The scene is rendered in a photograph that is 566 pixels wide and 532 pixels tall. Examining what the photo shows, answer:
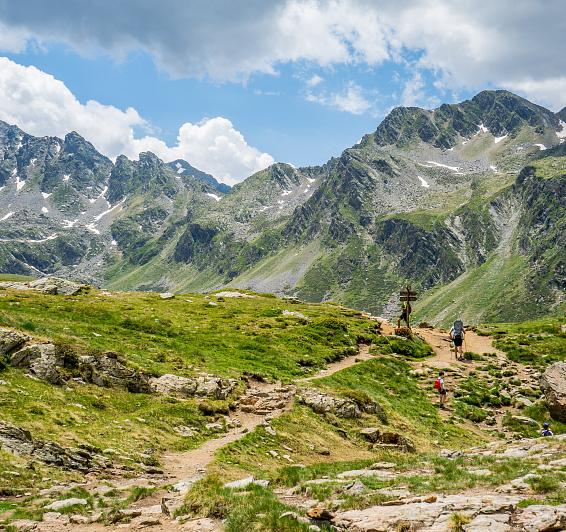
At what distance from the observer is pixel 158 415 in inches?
1168

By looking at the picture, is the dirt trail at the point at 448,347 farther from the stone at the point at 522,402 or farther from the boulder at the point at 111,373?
the boulder at the point at 111,373

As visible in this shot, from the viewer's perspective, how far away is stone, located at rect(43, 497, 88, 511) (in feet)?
54.9

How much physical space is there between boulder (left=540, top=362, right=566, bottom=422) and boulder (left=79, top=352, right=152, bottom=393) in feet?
108

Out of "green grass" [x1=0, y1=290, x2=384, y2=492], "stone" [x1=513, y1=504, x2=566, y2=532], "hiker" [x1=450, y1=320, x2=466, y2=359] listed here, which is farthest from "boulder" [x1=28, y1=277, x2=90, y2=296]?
"stone" [x1=513, y1=504, x2=566, y2=532]

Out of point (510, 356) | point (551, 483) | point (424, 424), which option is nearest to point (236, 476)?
point (551, 483)

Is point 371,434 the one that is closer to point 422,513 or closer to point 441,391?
point 441,391

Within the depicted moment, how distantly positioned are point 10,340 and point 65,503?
1598 cm

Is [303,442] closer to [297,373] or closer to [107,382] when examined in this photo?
[107,382]

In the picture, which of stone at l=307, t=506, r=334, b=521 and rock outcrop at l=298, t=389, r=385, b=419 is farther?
rock outcrop at l=298, t=389, r=385, b=419

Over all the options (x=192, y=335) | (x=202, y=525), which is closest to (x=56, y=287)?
(x=192, y=335)

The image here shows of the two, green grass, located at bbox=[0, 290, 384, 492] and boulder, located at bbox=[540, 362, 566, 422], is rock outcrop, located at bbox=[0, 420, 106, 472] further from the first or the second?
boulder, located at bbox=[540, 362, 566, 422]

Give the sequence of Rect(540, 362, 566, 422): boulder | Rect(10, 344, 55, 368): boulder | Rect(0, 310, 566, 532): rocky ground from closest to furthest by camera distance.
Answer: Rect(0, 310, 566, 532): rocky ground < Rect(10, 344, 55, 368): boulder < Rect(540, 362, 566, 422): boulder

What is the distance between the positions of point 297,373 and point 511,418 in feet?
63.9

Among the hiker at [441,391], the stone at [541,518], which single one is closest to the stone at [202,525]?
the stone at [541,518]
